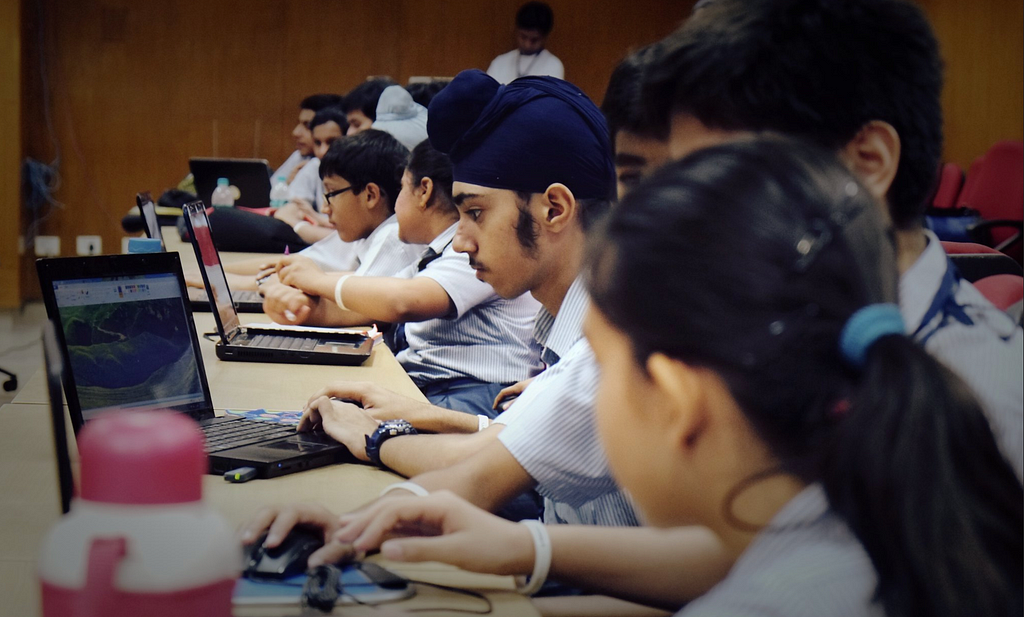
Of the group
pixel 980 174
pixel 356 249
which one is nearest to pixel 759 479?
pixel 356 249

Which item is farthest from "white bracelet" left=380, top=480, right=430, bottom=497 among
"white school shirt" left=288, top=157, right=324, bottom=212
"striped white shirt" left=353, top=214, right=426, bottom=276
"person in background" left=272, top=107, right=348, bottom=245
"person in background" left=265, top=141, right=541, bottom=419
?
"white school shirt" left=288, top=157, right=324, bottom=212

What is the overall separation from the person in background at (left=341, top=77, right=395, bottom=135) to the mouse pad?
154 inches

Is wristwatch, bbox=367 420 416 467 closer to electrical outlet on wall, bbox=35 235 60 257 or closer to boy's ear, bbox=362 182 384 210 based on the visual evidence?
boy's ear, bbox=362 182 384 210

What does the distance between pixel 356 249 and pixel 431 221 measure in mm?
742

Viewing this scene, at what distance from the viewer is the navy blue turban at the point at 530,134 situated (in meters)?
1.67

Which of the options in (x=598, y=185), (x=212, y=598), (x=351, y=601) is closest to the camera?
(x=212, y=598)

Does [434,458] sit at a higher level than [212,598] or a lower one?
lower

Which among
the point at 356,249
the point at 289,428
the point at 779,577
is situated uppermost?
the point at 779,577

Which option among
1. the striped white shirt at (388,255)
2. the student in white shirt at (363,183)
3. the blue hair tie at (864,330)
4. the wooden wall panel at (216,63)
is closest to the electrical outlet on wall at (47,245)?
the wooden wall panel at (216,63)

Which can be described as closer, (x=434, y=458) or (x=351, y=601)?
(x=351, y=601)

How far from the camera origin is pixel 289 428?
1.50m

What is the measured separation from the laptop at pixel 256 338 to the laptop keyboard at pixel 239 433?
0.60 m

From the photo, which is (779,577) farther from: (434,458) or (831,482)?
(434,458)

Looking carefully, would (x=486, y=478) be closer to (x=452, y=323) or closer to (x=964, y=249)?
(x=964, y=249)
